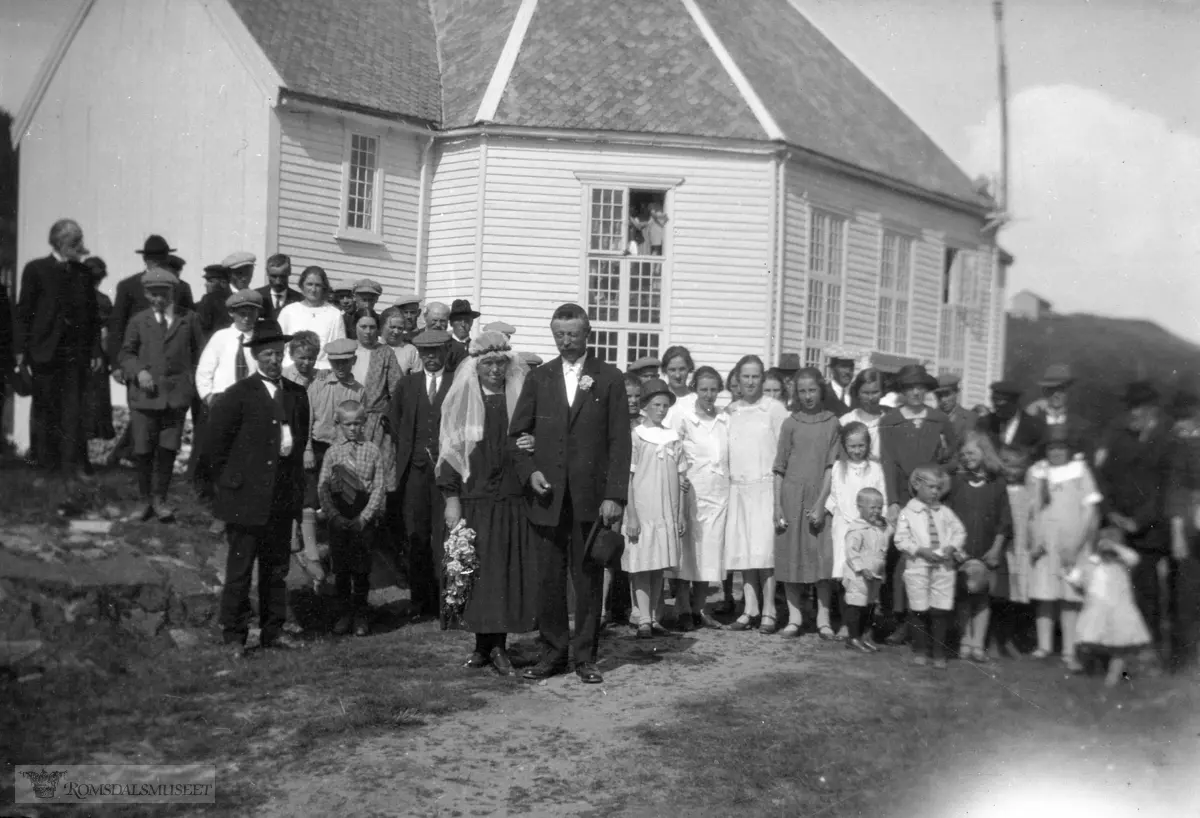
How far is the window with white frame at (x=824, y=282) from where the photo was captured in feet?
62.0

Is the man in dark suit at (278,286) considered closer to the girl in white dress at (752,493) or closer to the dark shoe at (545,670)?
the girl in white dress at (752,493)

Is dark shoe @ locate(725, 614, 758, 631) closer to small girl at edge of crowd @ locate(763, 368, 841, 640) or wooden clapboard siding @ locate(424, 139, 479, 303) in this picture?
small girl at edge of crowd @ locate(763, 368, 841, 640)

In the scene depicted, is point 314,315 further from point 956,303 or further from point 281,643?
point 956,303

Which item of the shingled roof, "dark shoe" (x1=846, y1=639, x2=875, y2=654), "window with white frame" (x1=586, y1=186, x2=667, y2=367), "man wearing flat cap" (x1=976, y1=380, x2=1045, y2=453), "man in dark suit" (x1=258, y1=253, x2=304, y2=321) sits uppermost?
the shingled roof

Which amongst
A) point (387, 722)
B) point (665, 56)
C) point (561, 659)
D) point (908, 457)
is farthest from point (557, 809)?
point (665, 56)

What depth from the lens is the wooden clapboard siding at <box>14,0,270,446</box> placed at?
1586cm

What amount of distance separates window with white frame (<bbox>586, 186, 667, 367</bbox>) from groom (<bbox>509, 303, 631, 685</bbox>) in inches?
388

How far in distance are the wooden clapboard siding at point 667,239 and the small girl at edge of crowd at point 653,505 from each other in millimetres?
8056

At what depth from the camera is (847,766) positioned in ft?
20.9

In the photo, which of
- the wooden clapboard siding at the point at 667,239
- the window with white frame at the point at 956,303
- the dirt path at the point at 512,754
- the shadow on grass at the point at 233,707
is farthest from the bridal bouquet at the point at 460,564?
the window with white frame at the point at 956,303

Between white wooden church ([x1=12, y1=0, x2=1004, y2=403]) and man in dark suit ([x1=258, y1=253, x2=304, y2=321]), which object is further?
white wooden church ([x1=12, y1=0, x2=1004, y2=403])

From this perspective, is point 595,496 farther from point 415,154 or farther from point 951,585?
point 415,154

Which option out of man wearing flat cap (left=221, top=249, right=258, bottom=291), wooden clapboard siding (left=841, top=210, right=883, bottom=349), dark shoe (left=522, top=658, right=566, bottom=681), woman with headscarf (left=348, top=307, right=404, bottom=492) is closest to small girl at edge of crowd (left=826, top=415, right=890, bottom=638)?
dark shoe (left=522, top=658, right=566, bottom=681)

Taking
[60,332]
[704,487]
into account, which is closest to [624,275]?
[704,487]
